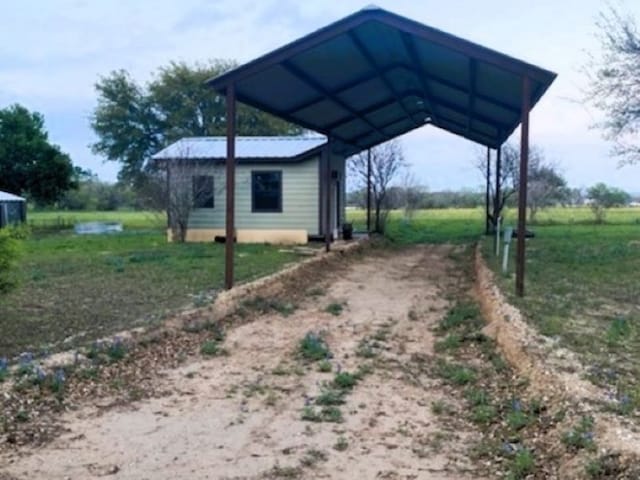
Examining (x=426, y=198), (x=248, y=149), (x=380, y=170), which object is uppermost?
(x=248, y=149)

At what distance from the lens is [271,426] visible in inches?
175

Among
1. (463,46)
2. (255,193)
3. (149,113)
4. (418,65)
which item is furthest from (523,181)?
(149,113)

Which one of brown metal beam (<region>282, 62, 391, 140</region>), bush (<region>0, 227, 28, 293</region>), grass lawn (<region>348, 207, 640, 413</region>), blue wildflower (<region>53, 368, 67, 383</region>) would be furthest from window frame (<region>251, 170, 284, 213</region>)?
blue wildflower (<region>53, 368, 67, 383</region>)

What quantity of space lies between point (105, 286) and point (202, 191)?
9.30 m

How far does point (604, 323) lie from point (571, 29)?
940 centimetres

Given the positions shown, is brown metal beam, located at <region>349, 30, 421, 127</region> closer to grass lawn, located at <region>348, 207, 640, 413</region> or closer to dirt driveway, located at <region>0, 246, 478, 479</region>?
grass lawn, located at <region>348, 207, 640, 413</region>

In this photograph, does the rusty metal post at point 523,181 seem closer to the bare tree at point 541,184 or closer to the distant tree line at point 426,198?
the distant tree line at point 426,198

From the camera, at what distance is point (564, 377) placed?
192 inches

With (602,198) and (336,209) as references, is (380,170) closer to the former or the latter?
(336,209)

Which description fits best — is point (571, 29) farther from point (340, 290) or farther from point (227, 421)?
point (227, 421)

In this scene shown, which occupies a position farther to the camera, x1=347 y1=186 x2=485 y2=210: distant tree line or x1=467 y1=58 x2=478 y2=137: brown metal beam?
x1=347 y1=186 x2=485 y2=210: distant tree line

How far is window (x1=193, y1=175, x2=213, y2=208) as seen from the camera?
19141 mm

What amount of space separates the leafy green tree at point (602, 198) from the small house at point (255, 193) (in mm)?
18964

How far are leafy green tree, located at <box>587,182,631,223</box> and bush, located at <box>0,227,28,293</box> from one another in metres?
30.4
